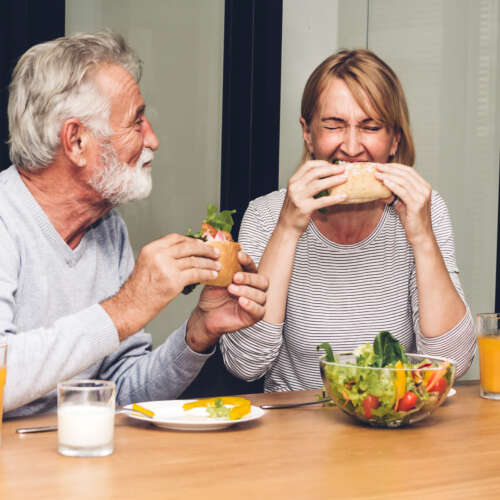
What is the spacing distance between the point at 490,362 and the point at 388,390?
45 centimetres

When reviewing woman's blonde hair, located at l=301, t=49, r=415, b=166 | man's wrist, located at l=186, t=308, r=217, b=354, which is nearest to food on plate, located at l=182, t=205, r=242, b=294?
man's wrist, located at l=186, t=308, r=217, b=354

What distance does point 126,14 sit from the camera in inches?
127

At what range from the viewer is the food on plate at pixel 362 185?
210cm

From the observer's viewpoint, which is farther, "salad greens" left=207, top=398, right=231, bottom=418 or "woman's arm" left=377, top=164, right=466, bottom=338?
"woman's arm" left=377, top=164, right=466, bottom=338

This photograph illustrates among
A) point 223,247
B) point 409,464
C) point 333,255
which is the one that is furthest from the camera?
point 333,255

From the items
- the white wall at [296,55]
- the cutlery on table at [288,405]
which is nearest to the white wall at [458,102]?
the white wall at [296,55]

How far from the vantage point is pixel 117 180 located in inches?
78.1

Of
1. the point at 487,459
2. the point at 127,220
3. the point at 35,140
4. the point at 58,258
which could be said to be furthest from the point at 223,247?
the point at 127,220

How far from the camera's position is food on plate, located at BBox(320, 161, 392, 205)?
2.10 metres

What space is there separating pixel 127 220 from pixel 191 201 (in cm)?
31

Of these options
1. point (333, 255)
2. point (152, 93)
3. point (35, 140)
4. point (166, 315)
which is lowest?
point (166, 315)

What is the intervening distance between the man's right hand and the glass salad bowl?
0.35m

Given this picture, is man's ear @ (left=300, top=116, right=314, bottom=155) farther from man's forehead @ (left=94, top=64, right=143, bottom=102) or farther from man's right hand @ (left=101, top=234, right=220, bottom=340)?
man's right hand @ (left=101, top=234, right=220, bottom=340)

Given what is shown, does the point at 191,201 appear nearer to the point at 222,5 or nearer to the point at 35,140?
the point at 222,5
